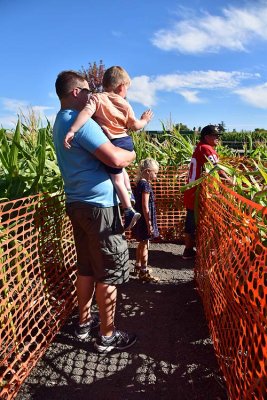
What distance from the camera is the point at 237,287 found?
219cm

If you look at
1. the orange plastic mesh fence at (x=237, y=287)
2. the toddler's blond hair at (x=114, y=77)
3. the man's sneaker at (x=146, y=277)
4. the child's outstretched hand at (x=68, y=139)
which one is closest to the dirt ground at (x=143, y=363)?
the orange plastic mesh fence at (x=237, y=287)

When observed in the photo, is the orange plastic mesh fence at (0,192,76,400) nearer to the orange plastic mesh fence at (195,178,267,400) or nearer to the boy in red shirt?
the orange plastic mesh fence at (195,178,267,400)

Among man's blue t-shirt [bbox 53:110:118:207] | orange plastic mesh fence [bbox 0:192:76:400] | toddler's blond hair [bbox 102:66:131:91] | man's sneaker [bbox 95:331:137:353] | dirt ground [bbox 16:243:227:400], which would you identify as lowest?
dirt ground [bbox 16:243:227:400]

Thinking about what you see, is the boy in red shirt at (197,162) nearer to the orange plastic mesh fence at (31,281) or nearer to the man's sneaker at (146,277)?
the man's sneaker at (146,277)

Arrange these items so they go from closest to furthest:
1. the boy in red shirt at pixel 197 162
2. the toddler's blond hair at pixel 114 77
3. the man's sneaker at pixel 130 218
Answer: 1. the man's sneaker at pixel 130 218
2. the toddler's blond hair at pixel 114 77
3. the boy in red shirt at pixel 197 162

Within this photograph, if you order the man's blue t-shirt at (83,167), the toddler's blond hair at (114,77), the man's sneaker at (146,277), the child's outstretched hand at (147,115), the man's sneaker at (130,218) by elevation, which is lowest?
the man's sneaker at (146,277)

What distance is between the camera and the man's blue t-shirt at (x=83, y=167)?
2.33 metres

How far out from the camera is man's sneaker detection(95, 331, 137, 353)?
2623 mm

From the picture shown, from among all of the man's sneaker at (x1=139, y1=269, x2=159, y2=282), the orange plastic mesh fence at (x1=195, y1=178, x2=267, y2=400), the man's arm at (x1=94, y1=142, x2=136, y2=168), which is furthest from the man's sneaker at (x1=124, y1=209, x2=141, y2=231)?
the man's sneaker at (x1=139, y1=269, x2=159, y2=282)

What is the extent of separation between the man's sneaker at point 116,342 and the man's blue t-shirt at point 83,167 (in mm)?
1028

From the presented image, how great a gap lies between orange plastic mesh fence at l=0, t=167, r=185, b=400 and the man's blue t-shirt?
369 millimetres

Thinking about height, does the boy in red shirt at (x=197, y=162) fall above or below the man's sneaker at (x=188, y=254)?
above

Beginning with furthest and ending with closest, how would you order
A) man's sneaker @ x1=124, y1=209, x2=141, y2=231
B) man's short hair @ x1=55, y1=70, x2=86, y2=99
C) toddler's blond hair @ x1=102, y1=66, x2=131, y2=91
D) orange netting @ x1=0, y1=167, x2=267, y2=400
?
toddler's blond hair @ x1=102, y1=66, x2=131, y2=91 < man's sneaker @ x1=124, y1=209, x2=141, y2=231 < man's short hair @ x1=55, y1=70, x2=86, y2=99 < orange netting @ x1=0, y1=167, x2=267, y2=400

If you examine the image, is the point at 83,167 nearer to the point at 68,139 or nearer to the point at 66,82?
the point at 68,139
